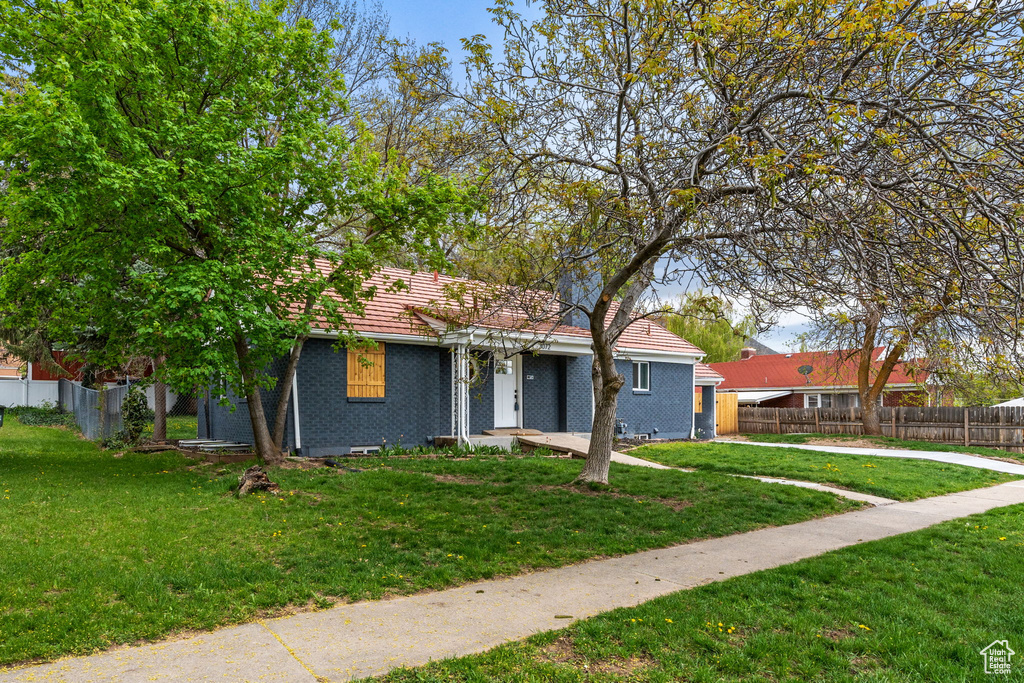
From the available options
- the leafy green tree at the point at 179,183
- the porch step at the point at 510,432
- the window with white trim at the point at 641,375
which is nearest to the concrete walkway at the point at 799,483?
the porch step at the point at 510,432

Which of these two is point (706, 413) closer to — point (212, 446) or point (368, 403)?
point (368, 403)

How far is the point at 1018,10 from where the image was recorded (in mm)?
6770

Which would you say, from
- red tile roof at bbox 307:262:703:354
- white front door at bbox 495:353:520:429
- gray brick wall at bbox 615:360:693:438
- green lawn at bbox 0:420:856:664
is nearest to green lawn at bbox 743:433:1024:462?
gray brick wall at bbox 615:360:693:438

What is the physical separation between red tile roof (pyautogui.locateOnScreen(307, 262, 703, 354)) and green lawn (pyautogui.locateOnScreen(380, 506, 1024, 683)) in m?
5.45

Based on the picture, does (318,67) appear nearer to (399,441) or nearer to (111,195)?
(111,195)

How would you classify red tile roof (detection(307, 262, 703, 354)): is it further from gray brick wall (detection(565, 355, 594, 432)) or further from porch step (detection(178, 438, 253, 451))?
porch step (detection(178, 438, 253, 451))

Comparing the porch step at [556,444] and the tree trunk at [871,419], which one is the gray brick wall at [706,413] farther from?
the porch step at [556,444]

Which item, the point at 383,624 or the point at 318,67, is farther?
the point at 318,67

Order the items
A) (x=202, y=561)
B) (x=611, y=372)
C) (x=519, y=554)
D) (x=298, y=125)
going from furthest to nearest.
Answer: (x=298, y=125) < (x=611, y=372) < (x=519, y=554) < (x=202, y=561)

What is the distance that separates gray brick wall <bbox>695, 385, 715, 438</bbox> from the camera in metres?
26.2

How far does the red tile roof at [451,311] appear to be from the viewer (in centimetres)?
1084

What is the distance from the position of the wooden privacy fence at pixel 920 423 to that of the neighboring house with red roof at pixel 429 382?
9.98 metres

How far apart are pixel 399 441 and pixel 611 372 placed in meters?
7.34

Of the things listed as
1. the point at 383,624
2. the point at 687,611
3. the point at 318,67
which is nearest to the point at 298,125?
the point at 318,67
